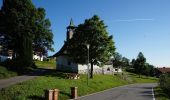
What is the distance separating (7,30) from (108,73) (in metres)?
26.9

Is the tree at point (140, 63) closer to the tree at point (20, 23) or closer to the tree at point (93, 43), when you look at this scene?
the tree at point (20, 23)

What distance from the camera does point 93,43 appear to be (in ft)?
180

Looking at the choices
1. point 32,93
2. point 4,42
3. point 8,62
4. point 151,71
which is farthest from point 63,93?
point 151,71

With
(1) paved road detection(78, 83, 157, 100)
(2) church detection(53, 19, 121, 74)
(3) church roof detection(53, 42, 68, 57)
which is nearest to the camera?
(1) paved road detection(78, 83, 157, 100)

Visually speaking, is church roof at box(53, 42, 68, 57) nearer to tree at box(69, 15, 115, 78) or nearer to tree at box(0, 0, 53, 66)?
tree at box(0, 0, 53, 66)

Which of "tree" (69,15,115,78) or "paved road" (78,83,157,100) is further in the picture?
"tree" (69,15,115,78)

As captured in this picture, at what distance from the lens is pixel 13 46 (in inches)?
2479

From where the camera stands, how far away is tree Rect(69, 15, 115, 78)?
54312mm

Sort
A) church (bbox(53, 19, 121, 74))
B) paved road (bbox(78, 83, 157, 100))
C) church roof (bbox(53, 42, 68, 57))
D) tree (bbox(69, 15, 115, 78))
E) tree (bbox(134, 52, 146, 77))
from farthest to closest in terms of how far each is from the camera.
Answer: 1. tree (bbox(134, 52, 146, 77))
2. church roof (bbox(53, 42, 68, 57))
3. church (bbox(53, 19, 121, 74))
4. tree (bbox(69, 15, 115, 78))
5. paved road (bbox(78, 83, 157, 100))

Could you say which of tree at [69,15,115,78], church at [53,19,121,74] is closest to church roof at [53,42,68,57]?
church at [53,19,121,74]

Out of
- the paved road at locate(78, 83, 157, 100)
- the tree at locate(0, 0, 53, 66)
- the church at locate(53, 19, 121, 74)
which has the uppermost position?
the tree at locate(0, 0, 53, 66)

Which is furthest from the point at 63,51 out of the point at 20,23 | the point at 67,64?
the point at 20,23

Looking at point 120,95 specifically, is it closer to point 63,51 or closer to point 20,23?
point 20,23

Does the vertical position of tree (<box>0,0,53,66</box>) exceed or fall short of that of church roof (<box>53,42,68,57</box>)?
it exceeds it
